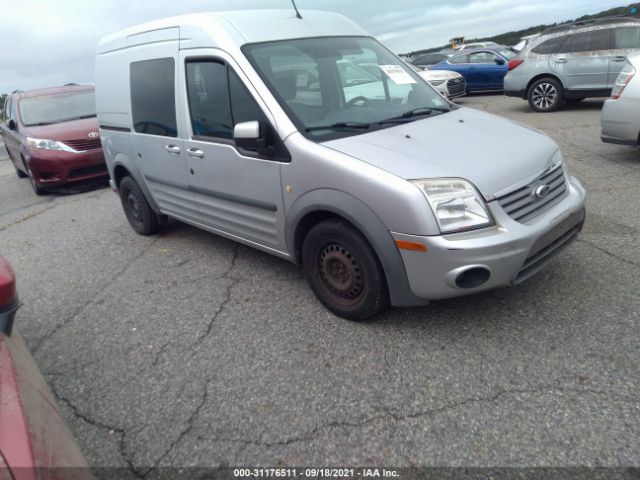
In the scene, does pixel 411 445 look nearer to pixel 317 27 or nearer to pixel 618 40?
pixel 317 27

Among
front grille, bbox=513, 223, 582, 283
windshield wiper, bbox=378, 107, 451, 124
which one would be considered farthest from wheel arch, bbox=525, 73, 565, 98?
front grille, bbox=513, 223, 582, 283

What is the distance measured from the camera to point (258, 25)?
3613 millimetres

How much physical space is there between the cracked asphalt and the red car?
2.61ft

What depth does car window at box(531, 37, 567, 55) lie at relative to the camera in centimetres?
1031

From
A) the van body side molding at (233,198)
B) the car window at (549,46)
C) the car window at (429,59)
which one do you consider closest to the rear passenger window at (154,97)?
the van body side molding at (233,198)

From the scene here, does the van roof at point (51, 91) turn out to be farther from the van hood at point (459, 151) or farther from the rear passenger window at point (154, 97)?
the van hood at point (459, 151)

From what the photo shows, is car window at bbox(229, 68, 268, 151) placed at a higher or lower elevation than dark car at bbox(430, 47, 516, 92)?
higher

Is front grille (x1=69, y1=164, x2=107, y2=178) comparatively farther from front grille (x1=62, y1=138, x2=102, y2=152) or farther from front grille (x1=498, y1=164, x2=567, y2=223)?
front grille (x1=498, y1=164, x2=567, y2=223)

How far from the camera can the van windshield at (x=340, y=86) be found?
10.6ft

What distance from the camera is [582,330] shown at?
9.38 feet

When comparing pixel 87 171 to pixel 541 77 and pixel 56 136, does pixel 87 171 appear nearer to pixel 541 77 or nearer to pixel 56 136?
pixel 56 136

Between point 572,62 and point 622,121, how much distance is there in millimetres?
5027

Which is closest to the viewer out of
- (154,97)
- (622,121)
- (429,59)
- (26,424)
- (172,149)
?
(26,424)

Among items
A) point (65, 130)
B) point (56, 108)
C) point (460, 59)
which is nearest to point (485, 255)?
point (65, 130)
